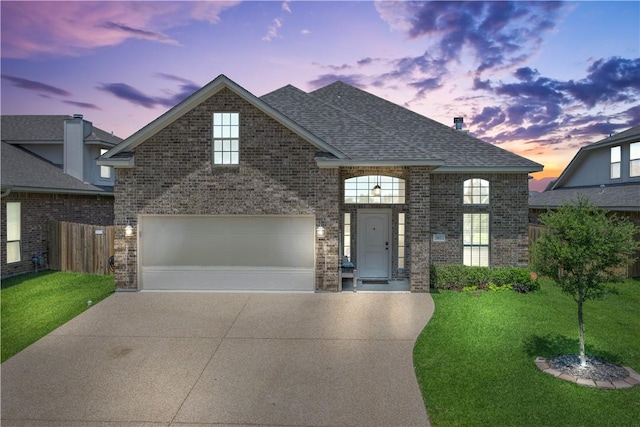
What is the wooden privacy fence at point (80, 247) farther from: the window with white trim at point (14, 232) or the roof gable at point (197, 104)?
the roof gable at point (197, 104)

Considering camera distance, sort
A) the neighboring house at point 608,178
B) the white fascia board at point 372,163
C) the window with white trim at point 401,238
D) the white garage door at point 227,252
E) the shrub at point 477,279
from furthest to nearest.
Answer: the neighboring house at point 608,178 < the window with white trim at point 401,238 < the shrub at point 477,279 < the white garage door at point 227,252 < the white fascia board at point 372,163

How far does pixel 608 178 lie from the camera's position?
67.5 ft

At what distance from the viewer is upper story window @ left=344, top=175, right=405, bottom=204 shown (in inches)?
514

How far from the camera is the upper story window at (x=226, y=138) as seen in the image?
1175 centimetres

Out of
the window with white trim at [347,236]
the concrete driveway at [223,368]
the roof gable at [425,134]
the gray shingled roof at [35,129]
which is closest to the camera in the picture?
the concrete driveway at [223,368]

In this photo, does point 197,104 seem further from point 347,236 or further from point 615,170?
point 615,170

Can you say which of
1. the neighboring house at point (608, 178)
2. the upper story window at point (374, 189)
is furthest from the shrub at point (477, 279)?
the neighboring house at point (608, 178)

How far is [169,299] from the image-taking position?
1137 cm

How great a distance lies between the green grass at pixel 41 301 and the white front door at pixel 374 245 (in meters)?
8.17

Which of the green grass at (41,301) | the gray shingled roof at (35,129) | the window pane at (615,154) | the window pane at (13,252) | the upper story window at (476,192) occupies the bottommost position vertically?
the green grass at (41,301)

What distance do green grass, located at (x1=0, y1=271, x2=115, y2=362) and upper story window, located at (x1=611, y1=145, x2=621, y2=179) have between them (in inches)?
932

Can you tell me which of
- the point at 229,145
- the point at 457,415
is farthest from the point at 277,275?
the point at 457,415

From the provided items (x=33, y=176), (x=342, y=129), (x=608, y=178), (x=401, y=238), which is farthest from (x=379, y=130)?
(x=608, y=178)

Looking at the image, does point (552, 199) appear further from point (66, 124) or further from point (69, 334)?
point (66, 124)
